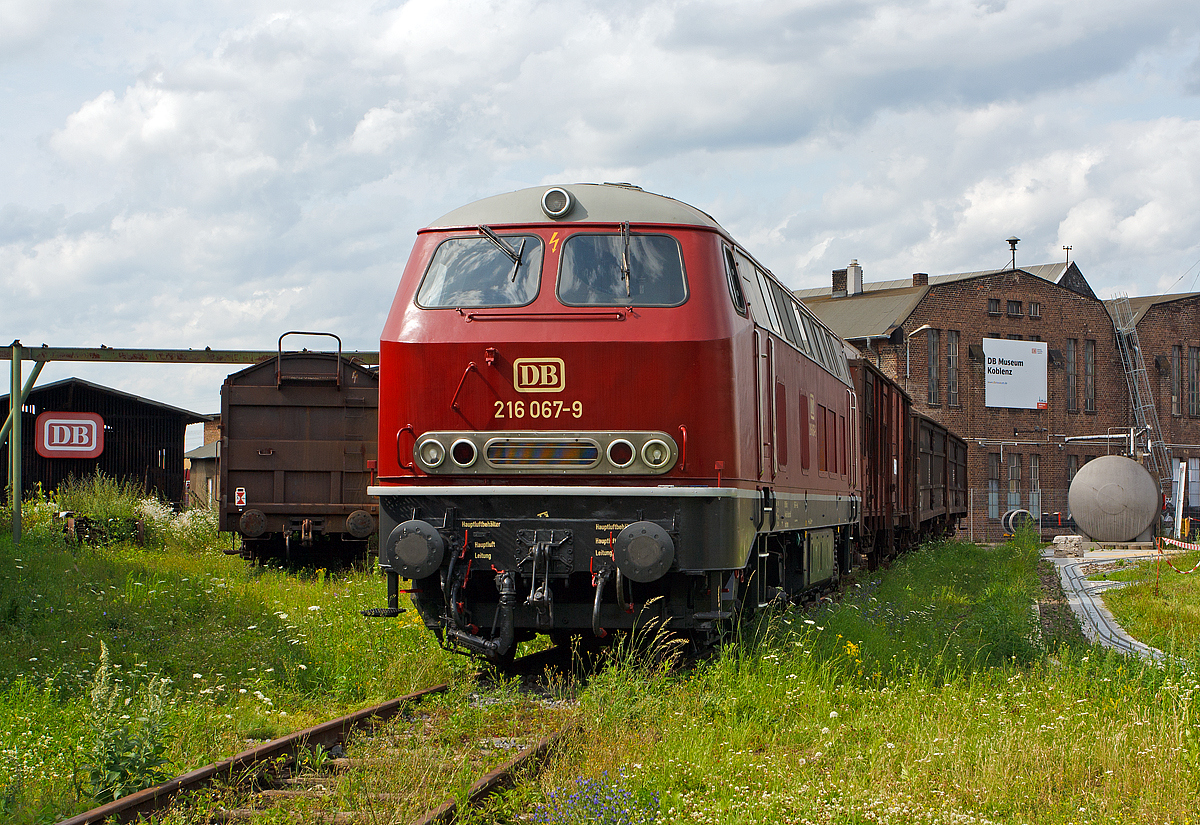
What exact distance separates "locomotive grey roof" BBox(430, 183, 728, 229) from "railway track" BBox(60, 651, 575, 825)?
3.28 metres

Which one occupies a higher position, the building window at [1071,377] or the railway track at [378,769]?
the building window at [1071,377]

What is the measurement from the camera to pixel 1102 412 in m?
44.8

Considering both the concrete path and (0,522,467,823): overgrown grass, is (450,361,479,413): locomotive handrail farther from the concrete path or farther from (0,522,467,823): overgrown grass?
the concrete path

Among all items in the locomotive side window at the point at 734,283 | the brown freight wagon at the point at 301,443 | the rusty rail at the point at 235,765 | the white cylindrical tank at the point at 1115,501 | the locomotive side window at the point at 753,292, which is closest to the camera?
the rusty rail at the point at 235,765

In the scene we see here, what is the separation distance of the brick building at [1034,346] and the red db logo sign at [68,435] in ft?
83.6

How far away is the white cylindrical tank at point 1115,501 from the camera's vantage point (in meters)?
31.6

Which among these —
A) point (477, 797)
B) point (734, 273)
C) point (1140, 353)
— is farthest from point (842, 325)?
point (477, 797)

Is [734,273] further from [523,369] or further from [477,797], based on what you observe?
[477,797]

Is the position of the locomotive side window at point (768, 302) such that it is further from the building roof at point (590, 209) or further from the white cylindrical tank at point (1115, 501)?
the white cylindrical tank at point (1115, 501)

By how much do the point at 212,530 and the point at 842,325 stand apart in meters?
29.2

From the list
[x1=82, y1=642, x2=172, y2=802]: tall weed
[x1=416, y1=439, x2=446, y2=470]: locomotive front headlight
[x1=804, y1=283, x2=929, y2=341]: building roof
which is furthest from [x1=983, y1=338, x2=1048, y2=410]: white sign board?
[x1=82, y1=642, x2=172, y2=802]: tall weed

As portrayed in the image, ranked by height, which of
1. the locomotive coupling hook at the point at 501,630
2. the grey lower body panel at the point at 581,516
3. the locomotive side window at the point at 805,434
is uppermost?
the locomotive side window at the point at 805,434

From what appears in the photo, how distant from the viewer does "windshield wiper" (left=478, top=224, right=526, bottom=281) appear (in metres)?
7.90

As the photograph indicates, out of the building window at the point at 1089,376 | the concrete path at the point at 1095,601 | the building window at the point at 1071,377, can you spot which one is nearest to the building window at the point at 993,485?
the building window at the point at 1071,377
